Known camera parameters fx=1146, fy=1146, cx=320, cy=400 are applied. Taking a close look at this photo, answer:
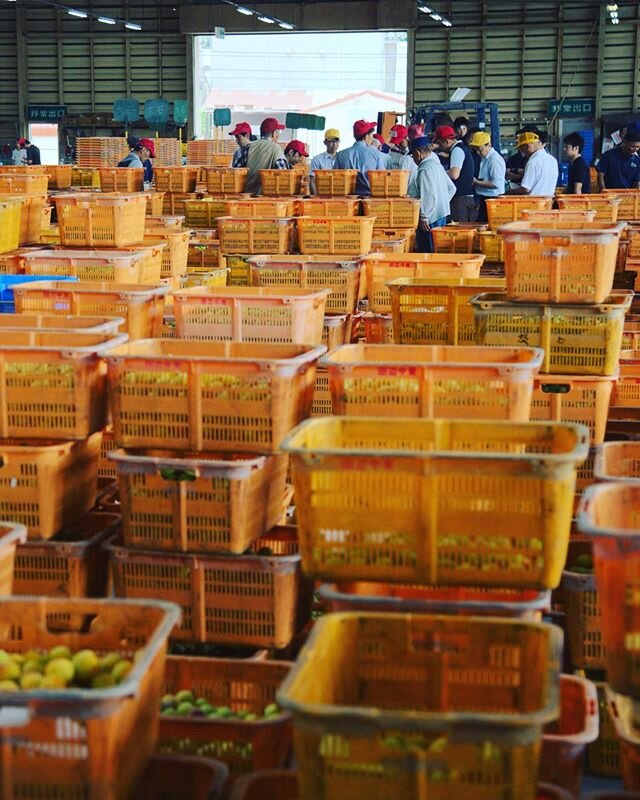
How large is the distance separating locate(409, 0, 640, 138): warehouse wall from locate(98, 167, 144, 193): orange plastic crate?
14695 mm

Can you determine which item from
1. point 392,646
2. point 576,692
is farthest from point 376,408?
point 392,646

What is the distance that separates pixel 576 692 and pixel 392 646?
950mm

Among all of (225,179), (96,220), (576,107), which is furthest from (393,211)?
(576,107)

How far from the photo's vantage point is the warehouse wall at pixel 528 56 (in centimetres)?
2459

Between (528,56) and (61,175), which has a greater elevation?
(528,56)

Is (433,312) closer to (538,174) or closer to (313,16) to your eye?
(538,174)

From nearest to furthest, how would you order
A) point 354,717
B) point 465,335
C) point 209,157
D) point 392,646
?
point 354,717
point 392,646
point 465,335
point 209,157

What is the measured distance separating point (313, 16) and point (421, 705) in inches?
995

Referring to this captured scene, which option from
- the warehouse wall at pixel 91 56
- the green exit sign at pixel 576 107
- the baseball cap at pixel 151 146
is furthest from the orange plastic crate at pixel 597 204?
the warehouse wall at pixel 91 56

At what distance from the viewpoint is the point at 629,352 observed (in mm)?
6191

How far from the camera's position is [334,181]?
1186cm

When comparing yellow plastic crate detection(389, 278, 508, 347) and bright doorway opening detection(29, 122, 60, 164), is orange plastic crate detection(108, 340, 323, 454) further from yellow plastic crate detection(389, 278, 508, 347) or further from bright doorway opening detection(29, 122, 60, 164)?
bright doorway opening detection(29, 122, 60, 164)

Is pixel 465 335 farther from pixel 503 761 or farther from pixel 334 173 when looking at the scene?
pixel 334 173

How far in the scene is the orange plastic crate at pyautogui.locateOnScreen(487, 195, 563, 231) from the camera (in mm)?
10062
